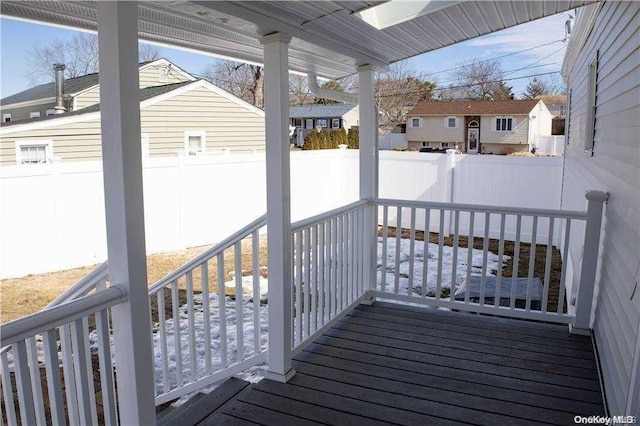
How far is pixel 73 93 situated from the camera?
458 inches

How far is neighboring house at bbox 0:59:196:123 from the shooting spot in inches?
462

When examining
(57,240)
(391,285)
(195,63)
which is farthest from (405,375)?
(195,63)

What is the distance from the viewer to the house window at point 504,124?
25670 millimetres

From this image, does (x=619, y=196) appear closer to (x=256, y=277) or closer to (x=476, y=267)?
(x=256, y=277)

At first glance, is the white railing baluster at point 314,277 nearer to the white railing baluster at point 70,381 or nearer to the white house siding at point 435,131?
the white railing baluster at point 70,381

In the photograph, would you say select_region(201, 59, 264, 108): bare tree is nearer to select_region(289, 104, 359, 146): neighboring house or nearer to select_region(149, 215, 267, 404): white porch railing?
select_region(289, 104, 359, 146): neighboring house

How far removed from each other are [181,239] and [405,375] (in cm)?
595

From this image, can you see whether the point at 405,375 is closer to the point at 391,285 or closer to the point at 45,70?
the point at 391,285

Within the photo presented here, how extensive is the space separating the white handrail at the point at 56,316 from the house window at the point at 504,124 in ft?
87.0

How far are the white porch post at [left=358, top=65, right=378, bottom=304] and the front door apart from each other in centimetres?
2372

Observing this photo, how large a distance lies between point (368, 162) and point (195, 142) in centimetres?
786

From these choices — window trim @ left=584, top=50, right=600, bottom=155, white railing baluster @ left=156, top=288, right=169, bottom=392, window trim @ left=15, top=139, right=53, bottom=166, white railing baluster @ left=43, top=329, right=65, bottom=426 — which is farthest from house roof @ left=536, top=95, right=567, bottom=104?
white railing baluster @ left=43, top=329, right=65, bottom=426

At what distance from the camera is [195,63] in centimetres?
2189

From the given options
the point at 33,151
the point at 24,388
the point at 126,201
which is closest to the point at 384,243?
the point at 126,201
